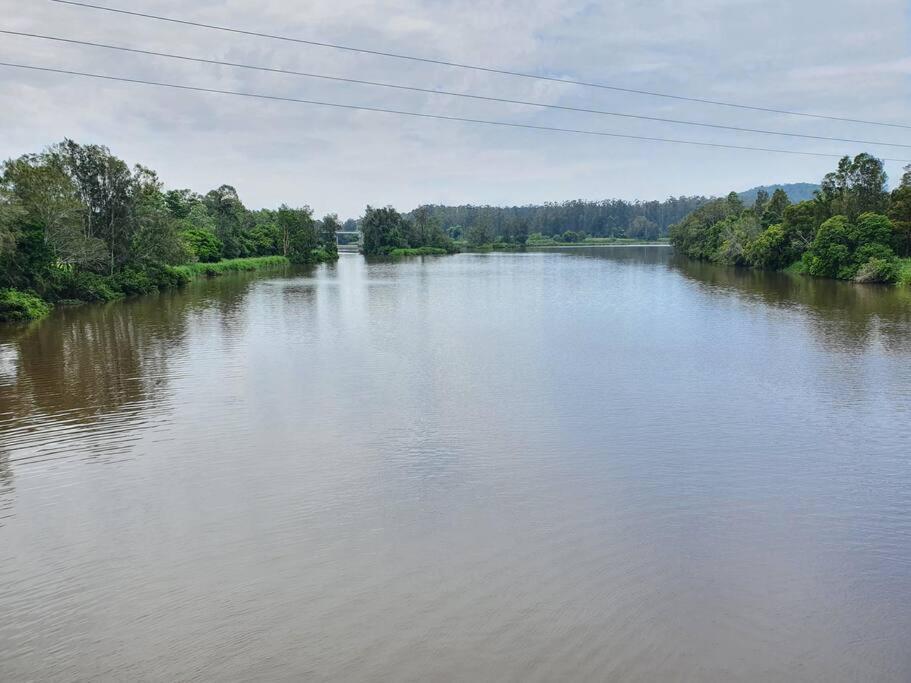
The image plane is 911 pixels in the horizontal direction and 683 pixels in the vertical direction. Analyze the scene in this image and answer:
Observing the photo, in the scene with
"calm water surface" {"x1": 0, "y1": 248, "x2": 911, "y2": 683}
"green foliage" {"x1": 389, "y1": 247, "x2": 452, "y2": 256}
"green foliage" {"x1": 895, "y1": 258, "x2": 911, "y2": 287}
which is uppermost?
"green foliage" {"x1": 389, "y1": 247, "x2": 452, "y2": 256}

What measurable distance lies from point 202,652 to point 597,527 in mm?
4359

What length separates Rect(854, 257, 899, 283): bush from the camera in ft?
115

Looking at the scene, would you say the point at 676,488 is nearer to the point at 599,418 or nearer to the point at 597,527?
the point at 597,527

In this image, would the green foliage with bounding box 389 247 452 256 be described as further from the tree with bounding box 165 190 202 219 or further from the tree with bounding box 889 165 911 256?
the tree with bounding box 889 165 911 256

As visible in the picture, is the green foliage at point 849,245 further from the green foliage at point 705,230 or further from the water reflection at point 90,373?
the water reflection at point 90,373

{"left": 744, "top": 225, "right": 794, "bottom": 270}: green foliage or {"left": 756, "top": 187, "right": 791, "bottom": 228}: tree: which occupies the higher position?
{"left": 756, "top": 187, "right": 791, "bottom": 228}: tree

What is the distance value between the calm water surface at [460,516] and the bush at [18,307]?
29.5 feet

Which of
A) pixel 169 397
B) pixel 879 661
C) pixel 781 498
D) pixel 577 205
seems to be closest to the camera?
pixel 879 661

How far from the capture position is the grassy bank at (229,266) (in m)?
49.2

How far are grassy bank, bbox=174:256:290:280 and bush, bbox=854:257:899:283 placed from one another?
42991mm

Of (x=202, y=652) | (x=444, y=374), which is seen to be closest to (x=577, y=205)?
(x=444, y=374)

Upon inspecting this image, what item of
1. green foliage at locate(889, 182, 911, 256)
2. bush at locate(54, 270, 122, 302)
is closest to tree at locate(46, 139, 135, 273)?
bush at locate(54, 270, 122, 302)

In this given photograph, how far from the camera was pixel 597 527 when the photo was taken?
743 centimetres

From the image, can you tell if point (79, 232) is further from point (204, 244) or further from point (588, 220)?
point (588, 220)
